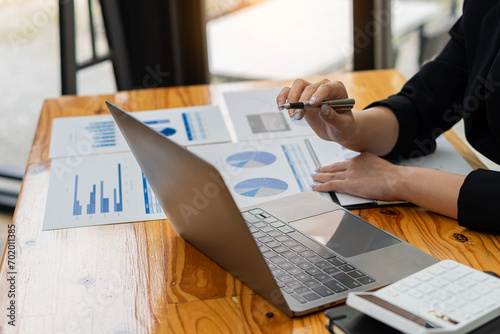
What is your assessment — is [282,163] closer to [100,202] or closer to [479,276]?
[100,202]

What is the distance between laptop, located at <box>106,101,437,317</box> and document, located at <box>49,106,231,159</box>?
379mm

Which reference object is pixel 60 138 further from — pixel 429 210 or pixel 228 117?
pixel 429 210

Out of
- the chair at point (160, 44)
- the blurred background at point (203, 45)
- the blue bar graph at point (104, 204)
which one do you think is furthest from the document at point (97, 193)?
the blurred background at point (203, 45)

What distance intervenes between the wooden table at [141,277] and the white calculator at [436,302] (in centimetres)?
9

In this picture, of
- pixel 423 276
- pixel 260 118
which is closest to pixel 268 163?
pixel 260 118

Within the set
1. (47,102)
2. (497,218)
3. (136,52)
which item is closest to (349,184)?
(497,218)

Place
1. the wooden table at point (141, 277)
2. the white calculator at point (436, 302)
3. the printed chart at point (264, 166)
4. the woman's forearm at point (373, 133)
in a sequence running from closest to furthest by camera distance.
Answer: the white calculator at point (436, 302) → the wooden table at point (141, 277) → the printed chart at point (264, 166) → the woman's forearm at point (373, 133)

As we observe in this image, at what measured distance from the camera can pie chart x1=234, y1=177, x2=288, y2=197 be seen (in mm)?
980

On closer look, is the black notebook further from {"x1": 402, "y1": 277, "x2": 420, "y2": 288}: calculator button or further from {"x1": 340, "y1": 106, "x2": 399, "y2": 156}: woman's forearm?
{"x1": 340, "y1": 106, "x2": 399, "y2": 156}: woman's forearm

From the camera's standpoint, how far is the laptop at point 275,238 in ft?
2.14

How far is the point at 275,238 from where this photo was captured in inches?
31.6

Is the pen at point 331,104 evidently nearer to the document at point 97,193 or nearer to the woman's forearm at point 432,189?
the woman's forearm at point 432,189

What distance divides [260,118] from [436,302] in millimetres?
803

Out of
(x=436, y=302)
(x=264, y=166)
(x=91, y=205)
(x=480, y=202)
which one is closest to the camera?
(x=436, y=302)
